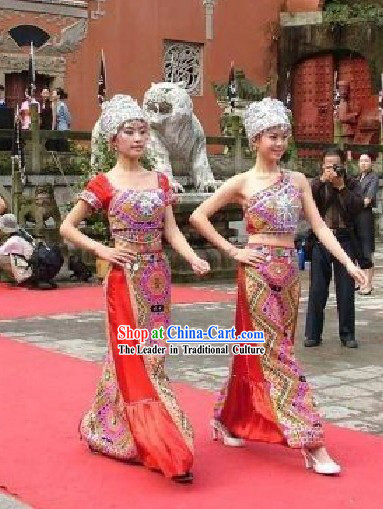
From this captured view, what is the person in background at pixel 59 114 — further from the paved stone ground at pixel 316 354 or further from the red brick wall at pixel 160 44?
the paved stone ground at pixel 316 354

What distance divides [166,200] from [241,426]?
1101 mm

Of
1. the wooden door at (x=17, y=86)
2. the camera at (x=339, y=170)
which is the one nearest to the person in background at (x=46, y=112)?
the wooden door at (x=17, y=86)

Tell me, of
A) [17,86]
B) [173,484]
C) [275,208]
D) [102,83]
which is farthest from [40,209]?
[173,484]

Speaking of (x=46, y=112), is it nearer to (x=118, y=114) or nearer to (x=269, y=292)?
(x=118, y=114)

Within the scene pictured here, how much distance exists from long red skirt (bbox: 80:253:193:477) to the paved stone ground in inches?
24.4

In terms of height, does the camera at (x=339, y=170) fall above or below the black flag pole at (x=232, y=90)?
below

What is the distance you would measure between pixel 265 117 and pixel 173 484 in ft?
5.61

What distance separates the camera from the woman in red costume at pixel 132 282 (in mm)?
4137

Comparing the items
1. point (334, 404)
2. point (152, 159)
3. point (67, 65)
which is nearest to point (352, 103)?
point (67, 65)

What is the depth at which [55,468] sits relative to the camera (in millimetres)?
4203

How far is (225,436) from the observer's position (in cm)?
456

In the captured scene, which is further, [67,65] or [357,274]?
[67,65]

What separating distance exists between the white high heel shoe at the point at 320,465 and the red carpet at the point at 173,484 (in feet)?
0.12

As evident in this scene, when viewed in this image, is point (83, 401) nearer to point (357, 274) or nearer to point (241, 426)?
point (241, 426)
